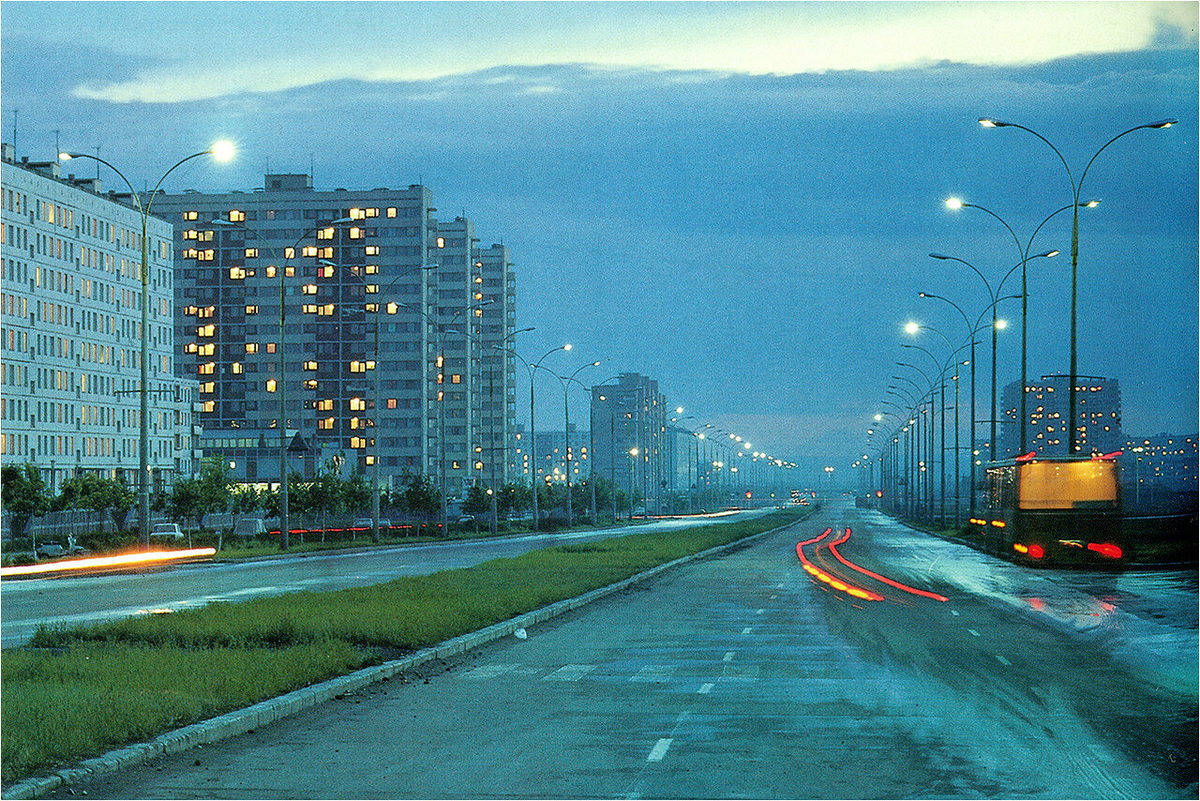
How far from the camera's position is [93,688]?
14.5 metres

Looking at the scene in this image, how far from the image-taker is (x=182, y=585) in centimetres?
3709

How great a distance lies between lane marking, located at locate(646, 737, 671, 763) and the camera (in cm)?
1198

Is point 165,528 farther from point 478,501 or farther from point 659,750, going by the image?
point 659,750

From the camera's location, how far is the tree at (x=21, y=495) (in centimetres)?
7469

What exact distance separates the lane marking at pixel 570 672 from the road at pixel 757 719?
2.0 inches

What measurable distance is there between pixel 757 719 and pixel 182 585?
25790 mm

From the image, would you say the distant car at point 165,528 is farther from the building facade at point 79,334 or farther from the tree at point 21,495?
the building facade at point 79,334

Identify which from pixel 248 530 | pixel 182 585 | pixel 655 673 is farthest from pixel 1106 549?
pixel 248 530

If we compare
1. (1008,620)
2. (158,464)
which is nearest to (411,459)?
(158,464)

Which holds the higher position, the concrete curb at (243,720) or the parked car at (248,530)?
the concrete curb at (243,720)

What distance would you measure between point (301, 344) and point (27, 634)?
16956cm

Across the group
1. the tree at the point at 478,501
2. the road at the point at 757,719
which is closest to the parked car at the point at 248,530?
the tree at the point at 478,501

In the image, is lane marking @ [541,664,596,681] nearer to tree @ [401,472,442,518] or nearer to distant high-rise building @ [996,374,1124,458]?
tree @ [401,472,442,518]

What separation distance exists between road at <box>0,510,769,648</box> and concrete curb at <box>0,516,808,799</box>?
5.83 m
